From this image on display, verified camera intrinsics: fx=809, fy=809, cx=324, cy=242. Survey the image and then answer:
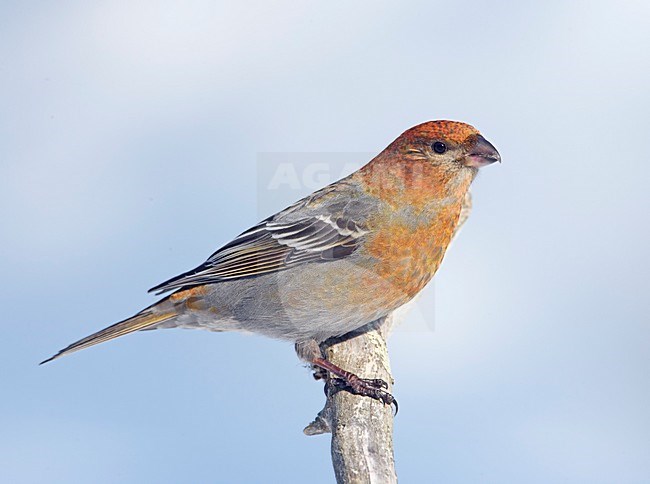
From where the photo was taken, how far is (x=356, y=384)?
4699 millimetres

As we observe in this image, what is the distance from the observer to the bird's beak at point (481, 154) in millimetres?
4480

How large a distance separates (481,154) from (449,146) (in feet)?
0.64

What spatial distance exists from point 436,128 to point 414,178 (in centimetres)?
32

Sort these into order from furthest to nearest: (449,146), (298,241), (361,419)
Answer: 1. (298,241)
2. (449,146)
3. (361,419)

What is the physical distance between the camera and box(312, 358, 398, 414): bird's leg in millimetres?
4684

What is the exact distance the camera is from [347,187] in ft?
16.3

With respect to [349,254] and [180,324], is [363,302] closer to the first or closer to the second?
[349,254]

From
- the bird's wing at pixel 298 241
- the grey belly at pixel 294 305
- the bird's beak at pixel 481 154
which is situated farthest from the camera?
the bird's wing at pixel 298 241

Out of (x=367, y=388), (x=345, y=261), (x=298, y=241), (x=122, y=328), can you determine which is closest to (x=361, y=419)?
(x=367, y=388)

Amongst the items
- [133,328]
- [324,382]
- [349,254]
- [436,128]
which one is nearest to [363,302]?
[349,254]

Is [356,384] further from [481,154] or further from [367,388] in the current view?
[481,154]

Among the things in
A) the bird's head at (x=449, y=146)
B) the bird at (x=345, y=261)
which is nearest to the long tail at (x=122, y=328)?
the bird at (x=345, y=261)

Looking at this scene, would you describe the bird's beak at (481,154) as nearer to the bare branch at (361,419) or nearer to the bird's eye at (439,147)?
the bird's eye at (439,147)

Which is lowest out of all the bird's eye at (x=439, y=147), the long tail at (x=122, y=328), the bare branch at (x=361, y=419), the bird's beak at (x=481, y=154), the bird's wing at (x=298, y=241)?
the bare branch at (x=361, y=419)
